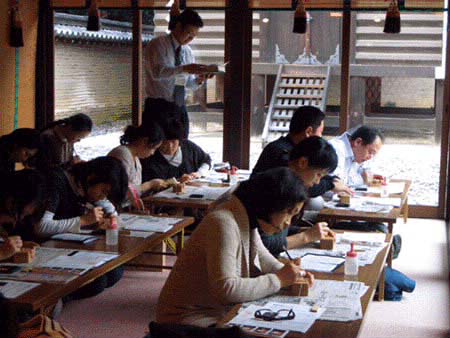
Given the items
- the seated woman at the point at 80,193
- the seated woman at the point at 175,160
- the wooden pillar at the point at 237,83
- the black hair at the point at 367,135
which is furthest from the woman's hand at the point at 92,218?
the wooden pillar at the point at 237,83

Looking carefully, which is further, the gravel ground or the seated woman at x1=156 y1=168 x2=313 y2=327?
the gravel ground

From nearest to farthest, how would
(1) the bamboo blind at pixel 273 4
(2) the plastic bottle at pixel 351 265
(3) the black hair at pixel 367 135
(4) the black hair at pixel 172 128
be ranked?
1. (2) the plastic bottle at pixel 351 265
2. (3) the black hair at pixel 367 135
3. (4) the black hair at pixel 172 128
4. (1) the bamboo blind at pixel 273 4

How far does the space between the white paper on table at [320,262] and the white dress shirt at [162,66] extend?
3595mm

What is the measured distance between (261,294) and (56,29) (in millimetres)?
6913

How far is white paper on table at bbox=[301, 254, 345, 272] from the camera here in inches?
144

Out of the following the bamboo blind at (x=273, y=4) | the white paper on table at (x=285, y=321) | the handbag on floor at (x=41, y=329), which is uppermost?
the bamboo blind at (x=273, y=4)

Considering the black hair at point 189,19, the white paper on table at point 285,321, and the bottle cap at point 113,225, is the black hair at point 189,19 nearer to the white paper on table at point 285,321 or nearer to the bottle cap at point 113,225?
the bottle cap at point 113,225

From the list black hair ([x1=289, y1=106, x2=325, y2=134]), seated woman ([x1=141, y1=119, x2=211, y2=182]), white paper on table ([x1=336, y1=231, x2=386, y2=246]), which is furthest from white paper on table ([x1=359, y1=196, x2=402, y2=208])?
seated woman ([x1=141, y1=119, x2=211, y2=182])

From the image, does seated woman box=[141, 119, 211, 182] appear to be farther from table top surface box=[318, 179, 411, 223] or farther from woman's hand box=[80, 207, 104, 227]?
woman's hand box=[80, 207, 104, 227]

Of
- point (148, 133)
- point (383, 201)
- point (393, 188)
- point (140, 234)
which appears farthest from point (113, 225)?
point (393, 188)

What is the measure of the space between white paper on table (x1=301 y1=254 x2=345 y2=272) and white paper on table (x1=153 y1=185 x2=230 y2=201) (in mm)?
2008

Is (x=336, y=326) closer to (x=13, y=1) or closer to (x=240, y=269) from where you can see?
(x=240, y=269)

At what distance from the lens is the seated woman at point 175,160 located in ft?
21.6

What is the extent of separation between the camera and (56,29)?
9352 mm
